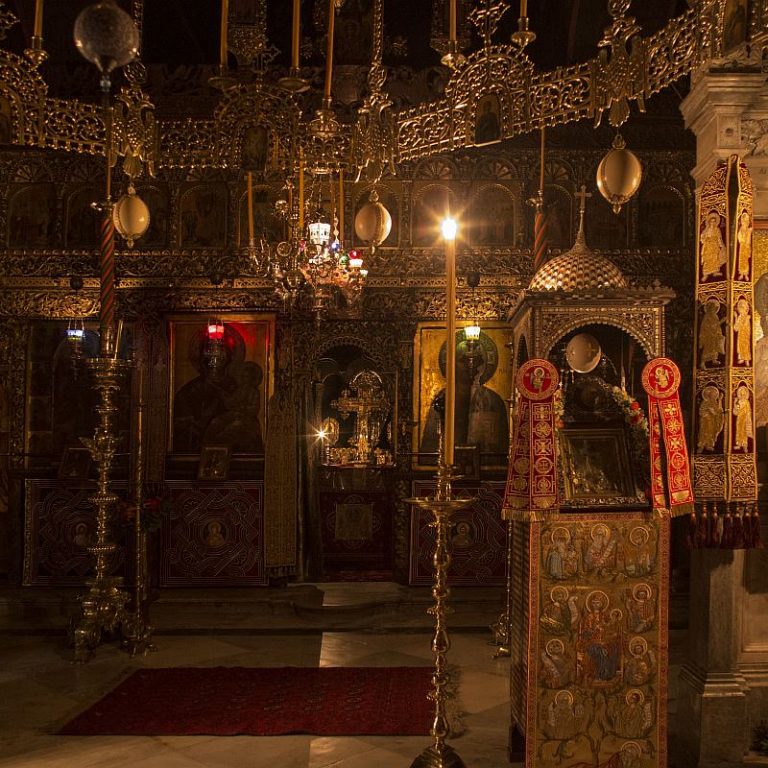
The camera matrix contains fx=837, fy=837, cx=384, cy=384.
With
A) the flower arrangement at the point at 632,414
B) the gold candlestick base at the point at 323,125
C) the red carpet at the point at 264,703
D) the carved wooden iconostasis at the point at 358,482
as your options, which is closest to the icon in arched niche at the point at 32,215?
the carved wooden iconostasis at the point at 358,482

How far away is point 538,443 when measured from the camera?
356 cm

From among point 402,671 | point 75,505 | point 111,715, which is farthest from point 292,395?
point 111,715

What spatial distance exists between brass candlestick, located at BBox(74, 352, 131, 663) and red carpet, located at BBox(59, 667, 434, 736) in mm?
600

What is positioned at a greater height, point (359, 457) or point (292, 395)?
point (292, 395)

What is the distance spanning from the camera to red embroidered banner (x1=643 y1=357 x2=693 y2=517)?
370cm

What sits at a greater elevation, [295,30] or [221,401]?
[295,30]

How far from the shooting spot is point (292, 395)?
26.4 ft

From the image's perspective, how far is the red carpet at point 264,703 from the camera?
4605 mm

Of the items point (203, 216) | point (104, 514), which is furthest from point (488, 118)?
point (203, 216)

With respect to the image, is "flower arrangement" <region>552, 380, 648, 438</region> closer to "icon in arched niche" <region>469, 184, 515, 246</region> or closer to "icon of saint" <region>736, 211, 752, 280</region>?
"icon of saint" <region>736, 211, 752, 280</region>

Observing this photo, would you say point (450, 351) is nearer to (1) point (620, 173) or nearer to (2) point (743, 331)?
(1) point (620, 173)

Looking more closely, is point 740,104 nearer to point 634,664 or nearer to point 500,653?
point 634,664

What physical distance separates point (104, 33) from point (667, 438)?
281cm

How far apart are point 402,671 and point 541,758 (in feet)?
7.57
